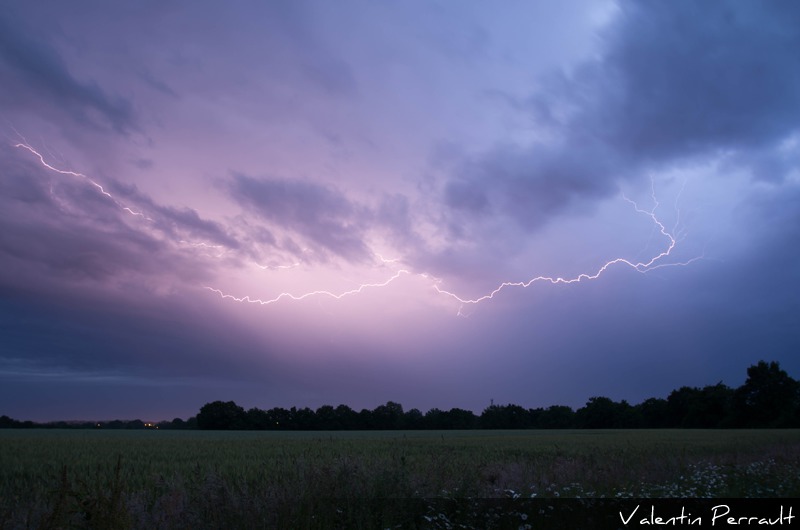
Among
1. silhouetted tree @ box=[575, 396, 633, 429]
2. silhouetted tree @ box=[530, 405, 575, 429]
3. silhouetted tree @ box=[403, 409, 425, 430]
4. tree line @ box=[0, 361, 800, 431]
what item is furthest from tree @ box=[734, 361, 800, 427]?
silhouetted tree @ box=[403, 409, 425, 430]

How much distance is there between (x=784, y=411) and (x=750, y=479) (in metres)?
97.9

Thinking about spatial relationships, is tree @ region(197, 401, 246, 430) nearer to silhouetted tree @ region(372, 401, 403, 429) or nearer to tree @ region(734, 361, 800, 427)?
silhouetted tree @ region(372, 401, 403, 429)

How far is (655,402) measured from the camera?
4380 inches

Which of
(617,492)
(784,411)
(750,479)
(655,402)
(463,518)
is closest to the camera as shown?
(463,518)

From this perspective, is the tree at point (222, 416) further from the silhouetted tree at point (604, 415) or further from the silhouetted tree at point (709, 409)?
the silhouetted tree at point (709, 409)

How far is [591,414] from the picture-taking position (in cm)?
11294

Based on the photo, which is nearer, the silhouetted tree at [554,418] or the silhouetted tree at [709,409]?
the silhouetted tree at [709,409]

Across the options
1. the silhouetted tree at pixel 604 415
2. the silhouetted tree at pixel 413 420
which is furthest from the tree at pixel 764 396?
the silhouetted tree at pixel 413 420

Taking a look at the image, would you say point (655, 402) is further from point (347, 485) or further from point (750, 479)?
point (347, 485)

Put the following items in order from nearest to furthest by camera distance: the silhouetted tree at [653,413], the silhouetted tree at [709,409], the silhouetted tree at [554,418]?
the silhouetted tree at [709,409] < the silhouetted tree at [653,413] < the silhouetted tree at [554,418]

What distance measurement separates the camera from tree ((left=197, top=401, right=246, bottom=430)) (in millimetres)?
99250

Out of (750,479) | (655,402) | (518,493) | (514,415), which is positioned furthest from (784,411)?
(518,493)

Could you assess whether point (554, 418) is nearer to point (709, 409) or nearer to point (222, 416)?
point (709, 409)

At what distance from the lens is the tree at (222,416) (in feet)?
326
